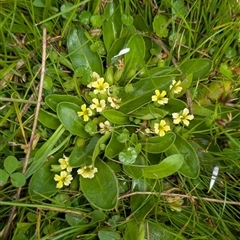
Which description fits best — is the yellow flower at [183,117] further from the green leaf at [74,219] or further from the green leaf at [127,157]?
the green leaf at [74,219]

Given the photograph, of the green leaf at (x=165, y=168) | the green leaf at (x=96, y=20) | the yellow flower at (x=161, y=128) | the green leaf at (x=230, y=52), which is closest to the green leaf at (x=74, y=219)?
the green leaf at (x=165, y=168)

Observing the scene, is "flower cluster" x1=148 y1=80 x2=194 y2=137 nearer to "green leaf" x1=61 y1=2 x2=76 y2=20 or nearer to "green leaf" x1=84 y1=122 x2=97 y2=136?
"green leaf" x1=84 y1=122 x2=97 y2=136

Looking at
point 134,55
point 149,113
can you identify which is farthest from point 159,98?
point 134,55

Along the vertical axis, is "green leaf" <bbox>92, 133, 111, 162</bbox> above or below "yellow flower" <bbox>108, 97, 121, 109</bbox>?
below

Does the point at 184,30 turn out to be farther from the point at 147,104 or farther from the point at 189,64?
the point at 147,104

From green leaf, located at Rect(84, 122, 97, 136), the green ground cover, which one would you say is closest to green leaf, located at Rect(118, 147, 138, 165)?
the green ground cover

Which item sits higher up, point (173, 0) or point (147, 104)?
point (173, 0)

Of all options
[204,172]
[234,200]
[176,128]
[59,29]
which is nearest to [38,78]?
[59,29]
